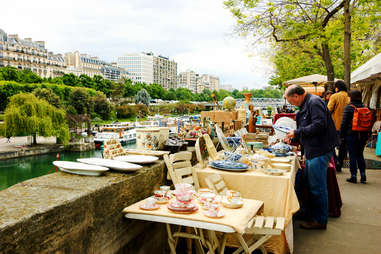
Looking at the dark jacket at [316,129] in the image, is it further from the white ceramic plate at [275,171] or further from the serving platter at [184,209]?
the serving platter at [184,209]

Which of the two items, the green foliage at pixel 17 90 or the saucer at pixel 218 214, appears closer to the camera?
the saucer at pixel 218 214

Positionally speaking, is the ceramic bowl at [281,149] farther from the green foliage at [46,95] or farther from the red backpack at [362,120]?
the green foliage at [46,95]

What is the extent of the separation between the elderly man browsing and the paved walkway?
0.83 feet

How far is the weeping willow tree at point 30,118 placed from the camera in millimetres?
35031

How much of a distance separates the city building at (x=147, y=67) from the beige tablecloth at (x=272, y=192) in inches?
6187

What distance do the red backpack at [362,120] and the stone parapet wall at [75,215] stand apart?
170 inches

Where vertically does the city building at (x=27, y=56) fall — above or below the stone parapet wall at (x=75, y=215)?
above

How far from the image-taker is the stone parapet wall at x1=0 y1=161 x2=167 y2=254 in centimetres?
162

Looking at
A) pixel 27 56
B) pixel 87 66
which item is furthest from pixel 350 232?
pixel 87 66

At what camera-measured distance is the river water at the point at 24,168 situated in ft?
94.1

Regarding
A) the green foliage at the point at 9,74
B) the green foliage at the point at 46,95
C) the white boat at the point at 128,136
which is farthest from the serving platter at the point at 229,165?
the green foliage at the point at 9,74

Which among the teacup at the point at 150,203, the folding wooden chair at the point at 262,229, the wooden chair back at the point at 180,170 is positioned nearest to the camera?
the teacup at the point at 150,203

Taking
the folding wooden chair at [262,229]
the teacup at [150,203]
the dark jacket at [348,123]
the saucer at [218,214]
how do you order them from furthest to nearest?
the dark jacket at [348,123]
the folding wooden chair at [262,229]
the teacup at [150,203]
the saucer at [218,214]

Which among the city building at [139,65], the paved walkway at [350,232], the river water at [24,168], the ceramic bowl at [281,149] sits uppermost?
the city building at [139,65]
